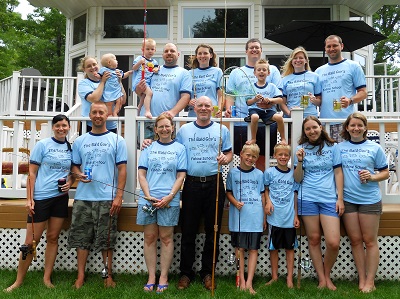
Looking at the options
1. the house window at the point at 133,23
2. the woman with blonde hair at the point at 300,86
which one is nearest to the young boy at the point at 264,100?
the woman with blonde hair at the point at 300,86

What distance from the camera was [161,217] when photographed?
358 centimetres

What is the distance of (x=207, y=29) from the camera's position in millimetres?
9508

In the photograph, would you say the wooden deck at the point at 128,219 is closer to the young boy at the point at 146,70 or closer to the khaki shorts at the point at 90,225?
the khaki shorts at the point at 90,225

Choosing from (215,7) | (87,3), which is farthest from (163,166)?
(87,3)

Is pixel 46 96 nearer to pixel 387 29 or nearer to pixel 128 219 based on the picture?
pixel 128 219

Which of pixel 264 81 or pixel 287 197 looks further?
pixel 264 81

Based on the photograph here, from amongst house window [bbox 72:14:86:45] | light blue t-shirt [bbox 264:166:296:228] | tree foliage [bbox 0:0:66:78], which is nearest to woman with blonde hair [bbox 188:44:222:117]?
light blue t-shirt [bbox 264:166:296:228]

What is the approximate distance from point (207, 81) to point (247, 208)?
1567mm

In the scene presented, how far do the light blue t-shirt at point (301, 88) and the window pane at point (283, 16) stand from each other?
5.46 metres

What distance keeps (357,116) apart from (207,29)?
21.6ft

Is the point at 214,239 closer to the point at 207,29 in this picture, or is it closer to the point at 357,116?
the point at 357,116

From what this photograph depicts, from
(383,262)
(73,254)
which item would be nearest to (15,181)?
(73,254)

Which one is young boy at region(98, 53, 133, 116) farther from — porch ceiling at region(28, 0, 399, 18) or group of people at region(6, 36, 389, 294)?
porch ceiling at region(28, 0, 399, 18)

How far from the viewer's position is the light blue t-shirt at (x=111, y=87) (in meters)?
4.74
